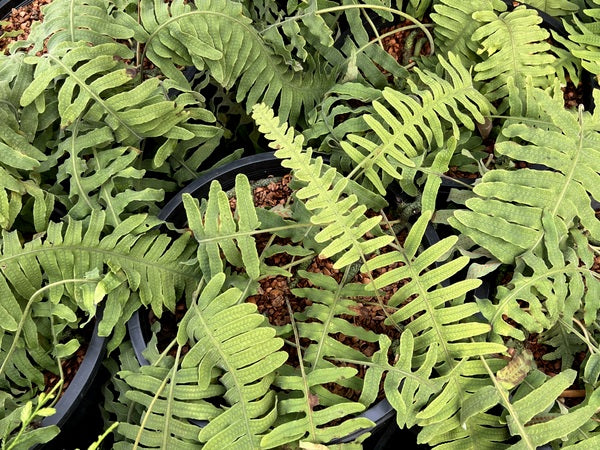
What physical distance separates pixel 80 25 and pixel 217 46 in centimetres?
22

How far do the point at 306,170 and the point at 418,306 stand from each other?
25 cm

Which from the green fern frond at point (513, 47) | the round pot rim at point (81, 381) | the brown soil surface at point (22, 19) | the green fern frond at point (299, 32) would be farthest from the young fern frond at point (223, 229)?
the brown soil surface at point (22, 19)

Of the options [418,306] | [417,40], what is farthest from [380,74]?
[418,306]

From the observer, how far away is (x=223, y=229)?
84cm

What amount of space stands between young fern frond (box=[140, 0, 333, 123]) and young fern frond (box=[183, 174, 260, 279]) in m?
0.26

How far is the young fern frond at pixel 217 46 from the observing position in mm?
965

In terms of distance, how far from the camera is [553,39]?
1.17 metres

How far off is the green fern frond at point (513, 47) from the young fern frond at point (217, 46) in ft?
1.12

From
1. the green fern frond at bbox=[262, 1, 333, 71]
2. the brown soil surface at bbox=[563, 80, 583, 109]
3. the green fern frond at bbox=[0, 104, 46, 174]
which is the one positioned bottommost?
the brown soil surface at bbox=[563, 80, 583, 109]

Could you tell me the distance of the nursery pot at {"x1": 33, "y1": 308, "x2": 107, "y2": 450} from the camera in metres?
0.85

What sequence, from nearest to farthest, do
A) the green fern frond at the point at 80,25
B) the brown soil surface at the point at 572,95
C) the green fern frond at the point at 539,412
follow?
the green fern frond at the point at 539,412
the green fern frond at the point at 80,25
the brown soil surface at the point at 572,95

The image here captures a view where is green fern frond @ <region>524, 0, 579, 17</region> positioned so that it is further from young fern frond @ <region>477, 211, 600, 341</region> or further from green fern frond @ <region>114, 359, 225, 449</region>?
green fern frond @ <region>114, 359, 225, 449</region>

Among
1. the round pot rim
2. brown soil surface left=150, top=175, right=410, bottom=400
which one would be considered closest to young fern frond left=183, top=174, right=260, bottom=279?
brown soil surface left=150, top=175, right=410, bottom=400

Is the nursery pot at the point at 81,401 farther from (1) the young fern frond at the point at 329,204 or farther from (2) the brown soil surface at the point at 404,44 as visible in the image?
(2) the brown soil surface at the point at 404,44
